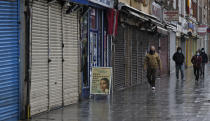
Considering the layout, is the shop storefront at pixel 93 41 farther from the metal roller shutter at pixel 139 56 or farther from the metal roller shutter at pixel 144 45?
the metal roller shutter at pixel 144 45

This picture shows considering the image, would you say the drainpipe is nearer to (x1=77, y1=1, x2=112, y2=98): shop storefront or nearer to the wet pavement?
the wet pavement

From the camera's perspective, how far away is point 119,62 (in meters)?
22.0

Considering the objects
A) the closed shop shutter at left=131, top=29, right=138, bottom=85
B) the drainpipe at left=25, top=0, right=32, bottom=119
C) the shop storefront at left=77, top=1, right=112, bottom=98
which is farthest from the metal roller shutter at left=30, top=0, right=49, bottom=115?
the closed shop shutter at left=131, top=29, right=138, bottom=85

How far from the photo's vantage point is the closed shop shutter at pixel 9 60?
11477 millimetres

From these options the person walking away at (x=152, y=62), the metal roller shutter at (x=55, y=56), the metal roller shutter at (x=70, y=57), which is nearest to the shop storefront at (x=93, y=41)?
the metal roller shutter at (x=70, y=57)

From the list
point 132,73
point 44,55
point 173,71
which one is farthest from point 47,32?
point 173,71

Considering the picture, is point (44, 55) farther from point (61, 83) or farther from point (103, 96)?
point (103, 96)

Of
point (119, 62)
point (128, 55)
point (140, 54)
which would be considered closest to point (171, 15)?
point (140, 54)

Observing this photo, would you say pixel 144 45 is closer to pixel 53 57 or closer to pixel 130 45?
pixel 130 45

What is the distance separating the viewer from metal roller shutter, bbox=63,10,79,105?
1541cm

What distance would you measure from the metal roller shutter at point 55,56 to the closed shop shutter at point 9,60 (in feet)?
6.77

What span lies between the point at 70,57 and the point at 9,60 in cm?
426

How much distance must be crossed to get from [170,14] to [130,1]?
904cm

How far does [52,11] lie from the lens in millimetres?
14438
